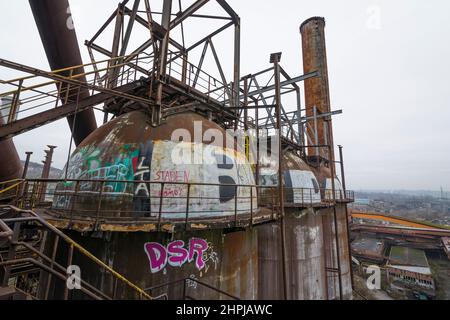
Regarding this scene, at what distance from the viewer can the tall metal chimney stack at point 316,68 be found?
2561 cm

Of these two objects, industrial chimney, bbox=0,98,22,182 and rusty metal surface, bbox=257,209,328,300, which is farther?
rusty metal surface, bbox=257,209,328,300

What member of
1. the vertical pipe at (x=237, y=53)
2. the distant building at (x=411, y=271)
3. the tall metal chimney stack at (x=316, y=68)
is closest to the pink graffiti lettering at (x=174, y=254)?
the vertical pipe at (x=237, y=53)

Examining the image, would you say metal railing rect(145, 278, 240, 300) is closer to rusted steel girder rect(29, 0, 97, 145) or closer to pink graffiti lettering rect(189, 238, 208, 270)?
pink graffiti lettering rect(189, 238, 208, 270)

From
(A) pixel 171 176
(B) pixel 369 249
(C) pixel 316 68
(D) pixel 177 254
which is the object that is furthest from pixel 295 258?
(B) pixel 369 249

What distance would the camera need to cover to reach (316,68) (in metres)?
26.8

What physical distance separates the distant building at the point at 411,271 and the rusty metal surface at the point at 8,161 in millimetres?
36589

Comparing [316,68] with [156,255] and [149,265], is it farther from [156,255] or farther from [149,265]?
[149,265]

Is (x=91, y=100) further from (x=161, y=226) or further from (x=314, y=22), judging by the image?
(x=314, y=22)

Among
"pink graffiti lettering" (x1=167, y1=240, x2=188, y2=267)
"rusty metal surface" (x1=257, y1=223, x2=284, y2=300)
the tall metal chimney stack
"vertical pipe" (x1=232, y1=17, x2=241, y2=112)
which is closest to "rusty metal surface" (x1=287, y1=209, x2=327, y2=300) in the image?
"rusty metal surface" (x1=257, y1=223, x2=284, y2=300)

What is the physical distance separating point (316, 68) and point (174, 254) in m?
28.4

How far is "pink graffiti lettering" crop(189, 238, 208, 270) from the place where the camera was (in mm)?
5867

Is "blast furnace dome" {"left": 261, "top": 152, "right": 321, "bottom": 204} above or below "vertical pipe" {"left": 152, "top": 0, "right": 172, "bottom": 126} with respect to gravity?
below

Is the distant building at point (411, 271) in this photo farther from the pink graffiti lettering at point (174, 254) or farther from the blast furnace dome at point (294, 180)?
the pink graffiti lettering at point (174, 254)

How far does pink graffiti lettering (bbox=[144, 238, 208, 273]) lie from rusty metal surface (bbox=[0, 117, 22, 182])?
31.8 feet
